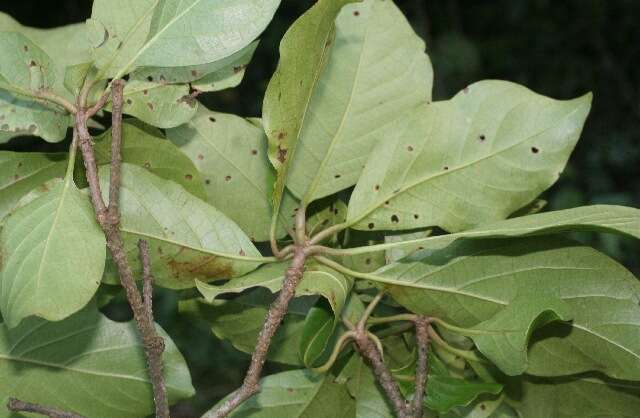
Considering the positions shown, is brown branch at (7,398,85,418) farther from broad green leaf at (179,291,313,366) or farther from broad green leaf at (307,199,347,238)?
broad green leaf at (307,199,347,238)

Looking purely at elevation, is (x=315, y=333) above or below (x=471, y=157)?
below

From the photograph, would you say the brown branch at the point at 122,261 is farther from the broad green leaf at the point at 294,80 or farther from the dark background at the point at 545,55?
the dark background at the point at 545,55

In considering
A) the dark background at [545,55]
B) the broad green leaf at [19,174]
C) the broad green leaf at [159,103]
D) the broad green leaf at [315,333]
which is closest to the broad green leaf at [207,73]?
the broad green leaf at [159,103]

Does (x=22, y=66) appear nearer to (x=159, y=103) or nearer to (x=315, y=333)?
(x=159, y=103)

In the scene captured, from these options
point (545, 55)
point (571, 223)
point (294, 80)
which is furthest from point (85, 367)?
point (545, 55)

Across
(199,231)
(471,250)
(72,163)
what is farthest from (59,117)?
(471,250)
